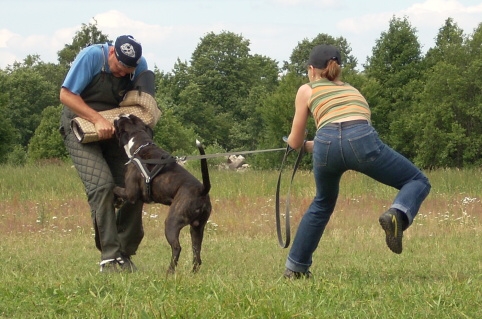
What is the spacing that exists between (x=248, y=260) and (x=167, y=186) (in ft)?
6.27

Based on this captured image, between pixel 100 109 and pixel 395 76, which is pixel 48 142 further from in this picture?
pixel 100 109

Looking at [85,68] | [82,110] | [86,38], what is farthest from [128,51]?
[86,38]

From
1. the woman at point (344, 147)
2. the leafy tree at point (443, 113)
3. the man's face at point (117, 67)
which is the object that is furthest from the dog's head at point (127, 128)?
the leafy tree at point (443, 113)

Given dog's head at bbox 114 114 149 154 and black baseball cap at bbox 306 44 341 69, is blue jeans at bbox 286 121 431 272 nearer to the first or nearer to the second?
black baseball cap at bbox 306 44 341 69

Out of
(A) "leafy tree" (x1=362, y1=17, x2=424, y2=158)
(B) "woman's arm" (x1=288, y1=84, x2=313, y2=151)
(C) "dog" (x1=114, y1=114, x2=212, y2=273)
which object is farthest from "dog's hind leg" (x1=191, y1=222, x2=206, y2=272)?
(A) "leafy tree" (x1=362, y1=17, x2=424, y2=158)

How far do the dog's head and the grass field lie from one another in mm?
1213

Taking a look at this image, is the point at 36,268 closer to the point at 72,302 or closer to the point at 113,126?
the point at 113,126

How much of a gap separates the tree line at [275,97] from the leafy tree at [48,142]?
0.25ft

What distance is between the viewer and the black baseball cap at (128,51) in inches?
280

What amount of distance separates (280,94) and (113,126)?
48.4 metres

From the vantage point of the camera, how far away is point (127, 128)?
730 cm

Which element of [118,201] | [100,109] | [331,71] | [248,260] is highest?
[331,71]

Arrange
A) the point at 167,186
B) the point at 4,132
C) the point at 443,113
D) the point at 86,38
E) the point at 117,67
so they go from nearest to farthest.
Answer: the point at 167,186
the point at 117,67
the point at 443,113
the point at 4,132
the point at 86,38

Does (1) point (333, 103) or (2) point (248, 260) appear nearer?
(1) point (333, 103)
